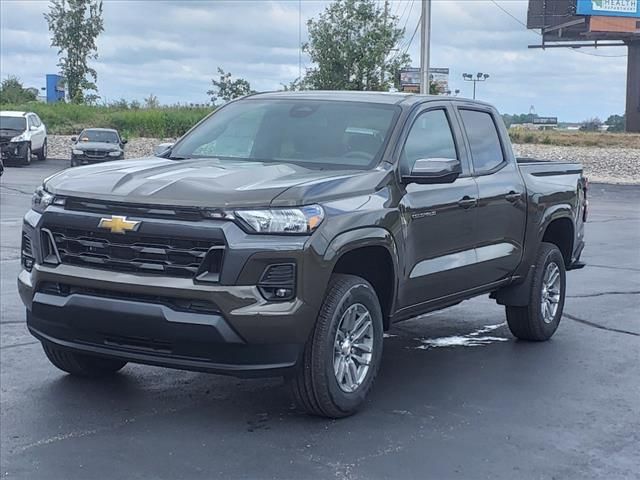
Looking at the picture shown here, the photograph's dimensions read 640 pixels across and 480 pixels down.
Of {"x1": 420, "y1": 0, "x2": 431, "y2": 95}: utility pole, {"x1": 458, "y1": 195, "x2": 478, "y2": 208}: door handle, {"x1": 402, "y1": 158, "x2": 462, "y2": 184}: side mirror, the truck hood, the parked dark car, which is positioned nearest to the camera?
the truck hood

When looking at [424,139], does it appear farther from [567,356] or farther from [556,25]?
[556,25]

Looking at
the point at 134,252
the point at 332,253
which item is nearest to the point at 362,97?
the point at 332,253

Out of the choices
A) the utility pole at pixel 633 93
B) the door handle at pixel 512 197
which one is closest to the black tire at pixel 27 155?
the door handle at pixel 512 197

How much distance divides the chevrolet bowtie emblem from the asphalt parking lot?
1138mm

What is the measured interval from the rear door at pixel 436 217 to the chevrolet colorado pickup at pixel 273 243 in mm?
15

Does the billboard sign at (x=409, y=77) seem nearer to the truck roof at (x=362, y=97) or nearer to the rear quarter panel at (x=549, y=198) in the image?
the rear quarter panel at (x=549, y=198)

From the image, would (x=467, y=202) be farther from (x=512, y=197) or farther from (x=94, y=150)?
(x=94, y=150)

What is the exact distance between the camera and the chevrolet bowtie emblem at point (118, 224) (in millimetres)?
5418

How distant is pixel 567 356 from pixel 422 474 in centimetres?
317

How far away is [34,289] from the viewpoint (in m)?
5.77

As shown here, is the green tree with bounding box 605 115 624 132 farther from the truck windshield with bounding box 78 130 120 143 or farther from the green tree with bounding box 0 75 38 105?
the truck windshield with bounding box 78 130 120 143

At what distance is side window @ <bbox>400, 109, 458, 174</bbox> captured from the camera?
21.8 feet

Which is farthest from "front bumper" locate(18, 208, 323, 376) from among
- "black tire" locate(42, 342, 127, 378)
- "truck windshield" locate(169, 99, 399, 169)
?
"truck windshield" locate(169, 99, 399, 169)

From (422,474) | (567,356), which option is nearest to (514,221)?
(567,356)
